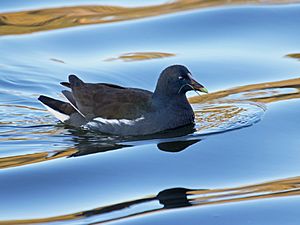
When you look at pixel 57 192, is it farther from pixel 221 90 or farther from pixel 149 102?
pixel 221 90

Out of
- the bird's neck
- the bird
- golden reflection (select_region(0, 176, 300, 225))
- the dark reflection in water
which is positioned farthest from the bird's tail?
golden reflection (select_region(0, 176, 300, 225))

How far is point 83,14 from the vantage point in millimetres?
15453

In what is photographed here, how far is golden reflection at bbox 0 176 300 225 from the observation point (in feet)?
25.7

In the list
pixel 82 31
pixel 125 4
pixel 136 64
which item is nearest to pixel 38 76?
pixel 136 64

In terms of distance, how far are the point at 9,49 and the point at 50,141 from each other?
384 centimetres

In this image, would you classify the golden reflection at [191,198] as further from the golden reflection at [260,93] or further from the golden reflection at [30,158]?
the golden reflection at [260,93]

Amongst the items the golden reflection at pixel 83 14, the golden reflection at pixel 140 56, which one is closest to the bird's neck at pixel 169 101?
the golden reflection at pixel 140 56

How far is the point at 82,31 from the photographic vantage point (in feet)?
48.6

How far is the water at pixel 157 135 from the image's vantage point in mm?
8102

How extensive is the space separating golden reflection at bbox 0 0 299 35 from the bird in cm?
424

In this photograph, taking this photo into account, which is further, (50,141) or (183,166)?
(50,141)

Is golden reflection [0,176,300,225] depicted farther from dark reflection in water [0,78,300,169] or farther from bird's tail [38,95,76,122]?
bird's tail [38,95,76,122]

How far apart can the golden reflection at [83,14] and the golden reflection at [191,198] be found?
7051 mm

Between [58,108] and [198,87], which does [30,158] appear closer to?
[58,108]
